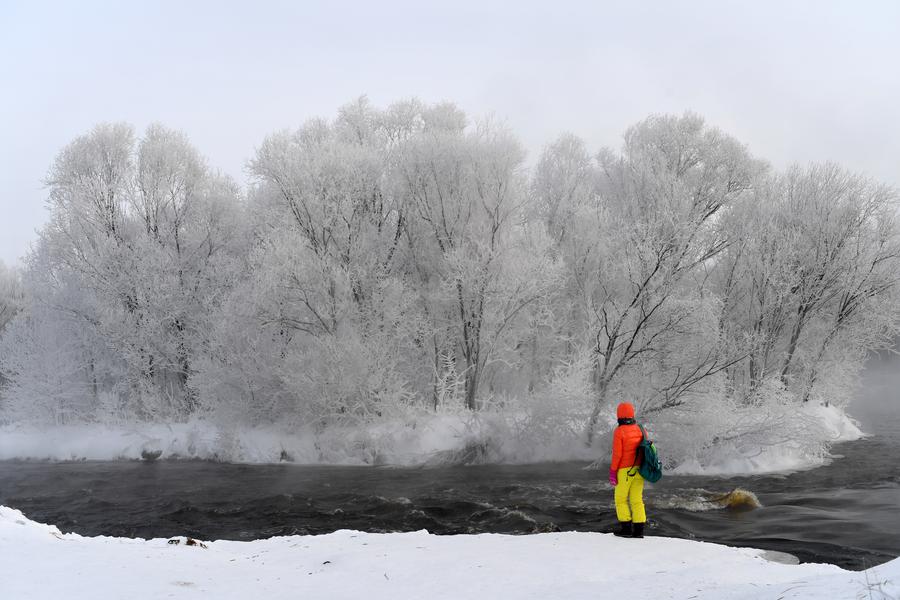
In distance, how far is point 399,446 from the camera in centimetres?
2048

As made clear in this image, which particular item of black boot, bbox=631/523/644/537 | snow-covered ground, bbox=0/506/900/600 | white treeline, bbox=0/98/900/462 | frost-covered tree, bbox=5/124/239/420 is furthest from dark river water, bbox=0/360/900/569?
frost-covered tree, bbox=5/124/239/420

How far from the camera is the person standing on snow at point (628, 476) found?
8.39 m

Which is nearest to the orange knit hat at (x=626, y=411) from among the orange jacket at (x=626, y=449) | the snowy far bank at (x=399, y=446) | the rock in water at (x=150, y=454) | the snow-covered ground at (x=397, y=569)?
the orange jacket at (x=626, y=449)

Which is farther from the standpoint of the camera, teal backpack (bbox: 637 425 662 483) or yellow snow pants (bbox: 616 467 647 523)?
yellow snow pants (bbox: 616 467 647 523)

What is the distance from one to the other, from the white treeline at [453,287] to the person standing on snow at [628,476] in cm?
940

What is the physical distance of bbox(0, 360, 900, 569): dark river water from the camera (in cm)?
1011

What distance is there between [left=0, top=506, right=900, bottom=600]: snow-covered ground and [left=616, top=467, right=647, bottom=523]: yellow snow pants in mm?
473

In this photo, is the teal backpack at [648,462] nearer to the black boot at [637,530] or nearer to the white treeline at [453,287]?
the black boot at [637,530]

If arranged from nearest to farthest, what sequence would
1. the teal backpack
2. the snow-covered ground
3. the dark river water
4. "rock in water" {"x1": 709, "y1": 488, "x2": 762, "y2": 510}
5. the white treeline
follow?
1. the snow-covered ground
2. the teal backpack
3. the dark river water
4. "rock in water" {"x1": 709, "y1": 488, "x2": 762, "y2": 510}
5. the white treeline

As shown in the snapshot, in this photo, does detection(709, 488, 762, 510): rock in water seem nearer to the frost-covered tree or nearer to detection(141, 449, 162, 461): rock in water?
detection(141, 449, 162, 461): rock in water

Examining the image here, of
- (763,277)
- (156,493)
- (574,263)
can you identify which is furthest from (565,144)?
(156,493)

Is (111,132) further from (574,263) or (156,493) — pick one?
(574,263)

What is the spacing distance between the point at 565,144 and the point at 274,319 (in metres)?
15.2

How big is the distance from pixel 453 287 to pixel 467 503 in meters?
9.90
